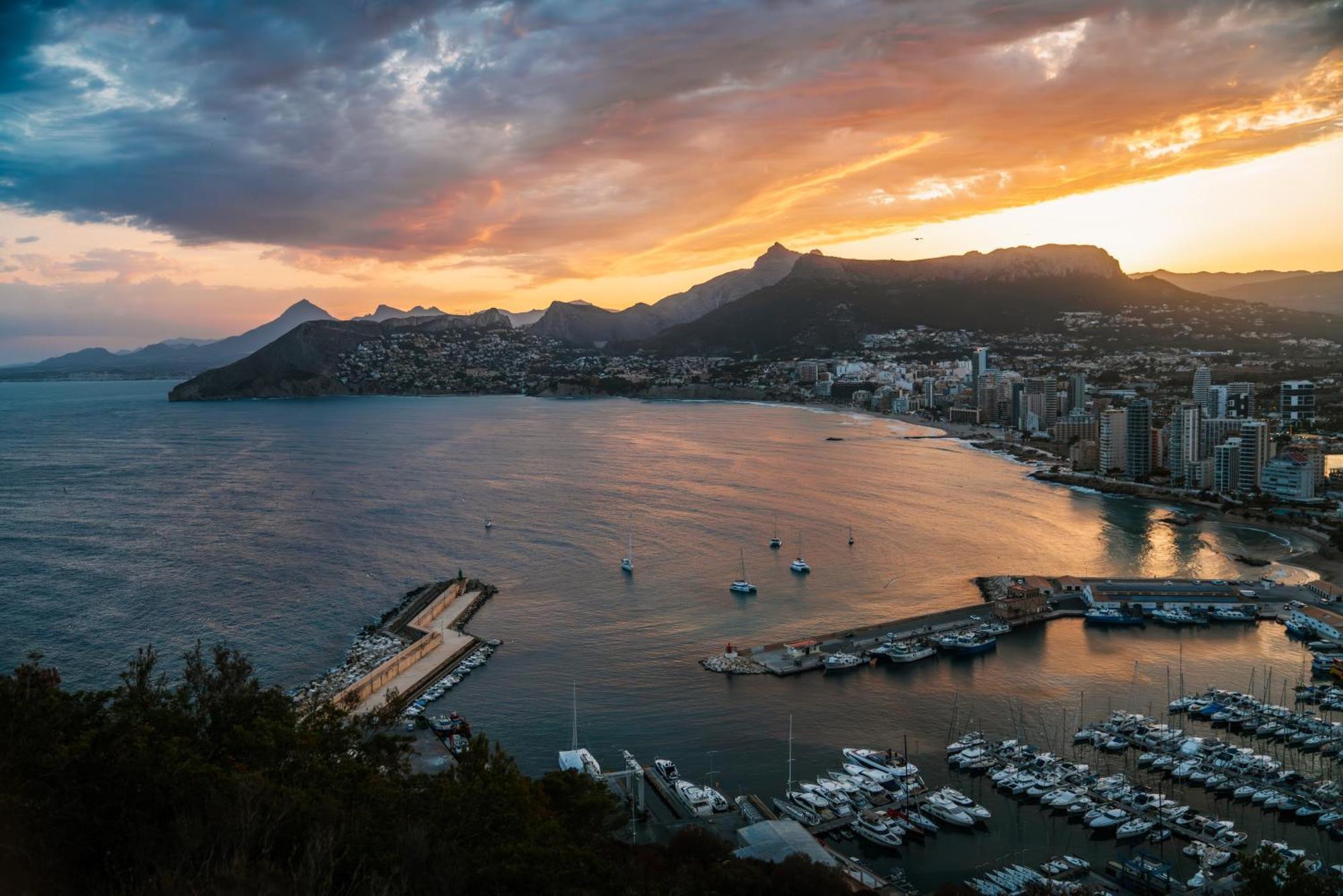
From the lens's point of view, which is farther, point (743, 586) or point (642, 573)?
point (642, 573)

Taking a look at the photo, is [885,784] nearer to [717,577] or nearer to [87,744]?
[87,744]

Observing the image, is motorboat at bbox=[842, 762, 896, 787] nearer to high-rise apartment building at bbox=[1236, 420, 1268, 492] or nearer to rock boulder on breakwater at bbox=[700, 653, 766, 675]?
rock boulder on breakwater at bbox=[700, 653, 766, 675]

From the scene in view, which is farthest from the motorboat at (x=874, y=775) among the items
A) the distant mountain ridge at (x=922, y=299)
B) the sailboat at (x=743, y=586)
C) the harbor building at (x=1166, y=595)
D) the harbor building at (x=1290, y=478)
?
the distant mountain ridge at (x=922, y=299)

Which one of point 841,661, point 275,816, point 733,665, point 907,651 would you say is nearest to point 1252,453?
point 907,651

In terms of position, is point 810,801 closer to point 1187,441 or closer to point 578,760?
point 578,760

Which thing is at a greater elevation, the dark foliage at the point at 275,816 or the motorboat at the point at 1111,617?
the dark foliage at the point at 275,816

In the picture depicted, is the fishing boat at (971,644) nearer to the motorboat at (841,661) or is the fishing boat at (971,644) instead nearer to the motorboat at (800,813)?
the motorboat at (841,661)
